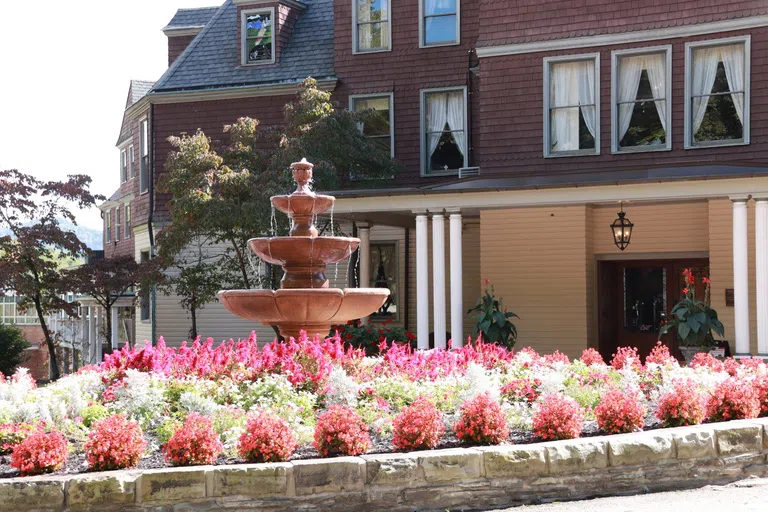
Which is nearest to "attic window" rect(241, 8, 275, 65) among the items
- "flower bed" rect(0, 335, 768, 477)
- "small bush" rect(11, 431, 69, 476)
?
"flower bed" rect(0, 335, 768, 477)

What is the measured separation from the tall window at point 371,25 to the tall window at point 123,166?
11.5 m

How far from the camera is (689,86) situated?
769 inches

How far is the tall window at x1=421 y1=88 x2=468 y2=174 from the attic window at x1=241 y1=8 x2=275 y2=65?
4596mm

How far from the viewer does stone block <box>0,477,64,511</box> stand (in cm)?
736

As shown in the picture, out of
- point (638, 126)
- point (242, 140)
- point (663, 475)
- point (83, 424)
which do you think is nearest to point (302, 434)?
point (83, 424)

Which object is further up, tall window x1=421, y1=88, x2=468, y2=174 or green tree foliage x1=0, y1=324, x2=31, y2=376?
tall window x1=421, y1=88, x2=468, y2=174

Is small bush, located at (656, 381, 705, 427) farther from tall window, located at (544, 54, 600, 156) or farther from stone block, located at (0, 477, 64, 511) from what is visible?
tall window, located at (544, 54, 600, 156)

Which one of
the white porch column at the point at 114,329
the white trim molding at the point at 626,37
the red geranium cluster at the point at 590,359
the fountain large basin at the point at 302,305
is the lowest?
the white porch column at the point at 114,329

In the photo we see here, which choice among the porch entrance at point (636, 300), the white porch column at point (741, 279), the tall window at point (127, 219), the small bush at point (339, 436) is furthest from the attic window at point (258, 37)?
the small bush at point (339, 436)

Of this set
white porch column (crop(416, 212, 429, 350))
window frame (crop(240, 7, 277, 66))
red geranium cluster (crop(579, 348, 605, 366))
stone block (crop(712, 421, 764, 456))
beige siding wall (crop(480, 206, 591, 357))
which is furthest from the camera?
window frame (crop(240, 7, 277, 66))

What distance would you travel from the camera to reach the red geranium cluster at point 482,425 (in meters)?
8.35

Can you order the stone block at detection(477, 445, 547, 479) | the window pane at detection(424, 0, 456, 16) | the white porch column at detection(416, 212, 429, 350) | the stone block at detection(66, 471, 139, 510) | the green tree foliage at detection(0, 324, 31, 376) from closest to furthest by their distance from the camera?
the stone block at detection(66, 471, 139, 510) < the stone block at detection(477, 445, 547, 479) < the white porch column at detection(416, 212, 429, 350) < the window pane at detection(424, 0, 456, 16) < the green tree foliage at detection(0, 324, 31, 376)

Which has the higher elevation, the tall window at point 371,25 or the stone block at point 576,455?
the tall window at point 371,25

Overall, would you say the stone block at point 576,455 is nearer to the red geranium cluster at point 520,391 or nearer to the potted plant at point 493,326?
the red geranium cluster at point 520,391
